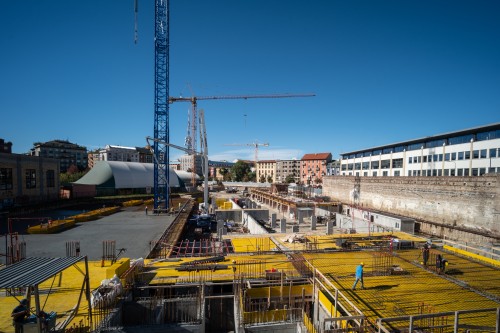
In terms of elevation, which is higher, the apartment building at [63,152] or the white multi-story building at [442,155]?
the apartment building at [63,152]

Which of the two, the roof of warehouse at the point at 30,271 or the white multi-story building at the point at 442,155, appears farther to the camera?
the white multi-story building at the point at 442,155

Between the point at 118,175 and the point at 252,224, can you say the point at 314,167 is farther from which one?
the point at 252,224

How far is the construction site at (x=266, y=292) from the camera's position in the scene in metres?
6.32

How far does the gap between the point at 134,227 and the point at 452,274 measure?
20.1 meters

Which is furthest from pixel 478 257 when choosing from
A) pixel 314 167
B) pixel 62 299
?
pixel 314 167

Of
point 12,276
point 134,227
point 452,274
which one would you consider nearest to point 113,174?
point 134,227

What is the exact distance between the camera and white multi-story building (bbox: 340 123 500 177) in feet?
88.4

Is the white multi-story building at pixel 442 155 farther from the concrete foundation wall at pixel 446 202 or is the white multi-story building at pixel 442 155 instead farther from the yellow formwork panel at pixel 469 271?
the yellow formwork panel at pixel 469 271

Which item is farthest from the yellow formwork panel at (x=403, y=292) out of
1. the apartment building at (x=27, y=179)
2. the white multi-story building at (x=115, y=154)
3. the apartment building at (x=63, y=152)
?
the white multi-story building at (x=115, y=154)

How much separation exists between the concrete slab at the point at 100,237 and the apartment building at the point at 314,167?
2826 inches

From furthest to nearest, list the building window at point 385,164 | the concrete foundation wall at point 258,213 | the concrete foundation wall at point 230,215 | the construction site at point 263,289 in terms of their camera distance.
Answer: the building window at point 385,164
the concrete foundation wall at point 230,215
the concrete foundation wall at point 258,213
the construction site at point 263,289

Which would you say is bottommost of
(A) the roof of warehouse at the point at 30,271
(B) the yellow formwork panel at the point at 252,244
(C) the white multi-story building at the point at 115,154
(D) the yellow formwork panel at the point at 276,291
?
(D) the yellow formwork panel at the point at 276,291

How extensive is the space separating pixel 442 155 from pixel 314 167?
59.1m

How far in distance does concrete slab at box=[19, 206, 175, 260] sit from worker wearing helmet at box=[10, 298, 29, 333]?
301 inches
